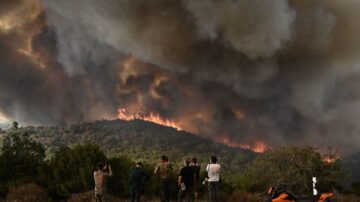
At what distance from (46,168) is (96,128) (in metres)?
156

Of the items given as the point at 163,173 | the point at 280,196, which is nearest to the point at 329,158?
the point at 163,173

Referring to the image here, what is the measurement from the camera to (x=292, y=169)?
44.6 m

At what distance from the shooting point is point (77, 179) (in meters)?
38.6

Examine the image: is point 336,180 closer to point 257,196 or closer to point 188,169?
point 257,196

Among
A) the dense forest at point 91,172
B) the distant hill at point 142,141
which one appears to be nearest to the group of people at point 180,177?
the dense forest at point 91,172

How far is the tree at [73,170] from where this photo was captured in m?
37.8

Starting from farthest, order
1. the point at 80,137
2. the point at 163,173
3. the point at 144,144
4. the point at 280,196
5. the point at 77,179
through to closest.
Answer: the point at 80,137
the point at 144,144
the point at 77,179
the point at 163,173
the point at 280,196

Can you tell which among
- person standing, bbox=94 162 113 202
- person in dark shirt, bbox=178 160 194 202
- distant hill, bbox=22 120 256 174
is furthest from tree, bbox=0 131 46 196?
distant hill, bbox=22 120 256 174

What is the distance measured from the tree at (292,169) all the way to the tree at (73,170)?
1603 cm

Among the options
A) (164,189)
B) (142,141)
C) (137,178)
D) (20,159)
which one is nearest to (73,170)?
(20,159)

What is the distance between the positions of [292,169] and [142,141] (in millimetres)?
126743

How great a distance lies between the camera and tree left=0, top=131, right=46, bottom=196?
149ft

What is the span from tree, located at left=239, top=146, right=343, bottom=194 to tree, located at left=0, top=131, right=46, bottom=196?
22.3 meters

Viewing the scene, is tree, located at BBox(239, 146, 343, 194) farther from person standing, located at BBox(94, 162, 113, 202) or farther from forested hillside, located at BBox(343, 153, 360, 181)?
forested hillside, located at BBox(343, 153, 360, 181)
